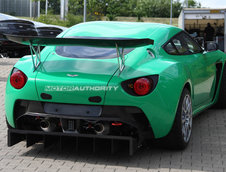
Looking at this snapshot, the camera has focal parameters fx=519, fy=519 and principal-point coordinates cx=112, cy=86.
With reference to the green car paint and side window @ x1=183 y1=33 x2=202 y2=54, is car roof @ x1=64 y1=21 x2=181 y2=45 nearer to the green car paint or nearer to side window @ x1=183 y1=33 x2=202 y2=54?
the green car paint

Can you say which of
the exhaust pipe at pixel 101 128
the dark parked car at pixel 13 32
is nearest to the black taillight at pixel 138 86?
the exhaust pipe at pixel 101 128

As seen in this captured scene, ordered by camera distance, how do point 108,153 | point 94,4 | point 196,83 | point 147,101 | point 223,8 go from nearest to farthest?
point 147,101 < point 108,153 < point 196,83 < point 223,8 < point 94,4

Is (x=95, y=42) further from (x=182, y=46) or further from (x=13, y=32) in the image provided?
(x=13, y=32)

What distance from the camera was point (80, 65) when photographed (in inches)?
205

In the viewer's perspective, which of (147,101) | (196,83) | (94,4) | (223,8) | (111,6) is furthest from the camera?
(111,6)

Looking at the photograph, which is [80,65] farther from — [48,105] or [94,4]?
[94,4]

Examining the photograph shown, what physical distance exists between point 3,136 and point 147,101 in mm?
2186

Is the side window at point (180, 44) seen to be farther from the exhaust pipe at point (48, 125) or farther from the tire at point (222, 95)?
the exhaust pipe at point (48, 125)

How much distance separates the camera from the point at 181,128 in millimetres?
5430

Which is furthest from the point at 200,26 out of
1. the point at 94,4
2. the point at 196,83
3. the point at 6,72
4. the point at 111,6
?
the point at 111,6

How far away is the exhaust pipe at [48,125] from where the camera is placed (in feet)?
17.1

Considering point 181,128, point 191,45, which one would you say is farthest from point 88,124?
point 191,45

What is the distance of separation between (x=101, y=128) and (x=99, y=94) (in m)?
0.36

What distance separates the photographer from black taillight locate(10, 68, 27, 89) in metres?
5.24
